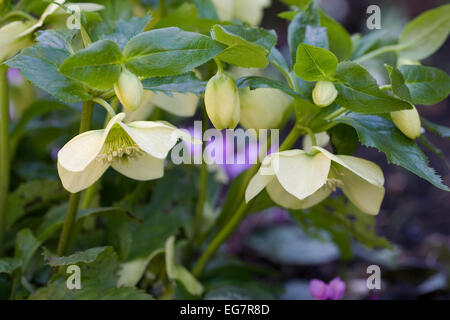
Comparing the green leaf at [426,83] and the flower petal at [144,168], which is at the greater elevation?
the green leaf at [426,83]

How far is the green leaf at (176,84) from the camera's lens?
557 millimetres

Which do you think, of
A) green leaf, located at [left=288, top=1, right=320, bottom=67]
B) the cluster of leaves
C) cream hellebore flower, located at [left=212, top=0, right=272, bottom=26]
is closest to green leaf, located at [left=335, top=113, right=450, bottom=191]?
the cluster of leaves

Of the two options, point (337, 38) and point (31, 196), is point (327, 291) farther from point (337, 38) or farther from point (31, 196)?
point (31, 196)

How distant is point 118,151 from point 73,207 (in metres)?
0.09

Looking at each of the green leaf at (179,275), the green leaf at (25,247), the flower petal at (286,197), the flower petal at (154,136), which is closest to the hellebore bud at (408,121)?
the flower petal at (286,197)

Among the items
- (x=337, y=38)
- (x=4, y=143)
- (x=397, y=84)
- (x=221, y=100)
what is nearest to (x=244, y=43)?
(x=221, y=100)

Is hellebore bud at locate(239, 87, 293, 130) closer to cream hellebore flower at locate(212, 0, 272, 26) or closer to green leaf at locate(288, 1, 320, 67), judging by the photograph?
green leaf at locate(288, 1, 320, 67)

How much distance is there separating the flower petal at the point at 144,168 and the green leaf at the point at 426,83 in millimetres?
299

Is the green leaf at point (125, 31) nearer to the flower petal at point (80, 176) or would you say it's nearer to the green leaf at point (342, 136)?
the flower petal at point (80, 176)

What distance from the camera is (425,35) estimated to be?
0.74 metres

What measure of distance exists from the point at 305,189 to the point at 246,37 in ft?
0.55

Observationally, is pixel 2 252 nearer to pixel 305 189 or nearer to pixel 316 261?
pixel 305 189

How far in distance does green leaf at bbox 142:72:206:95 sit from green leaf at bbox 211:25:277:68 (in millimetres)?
48

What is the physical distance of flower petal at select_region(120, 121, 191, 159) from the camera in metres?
0.49
